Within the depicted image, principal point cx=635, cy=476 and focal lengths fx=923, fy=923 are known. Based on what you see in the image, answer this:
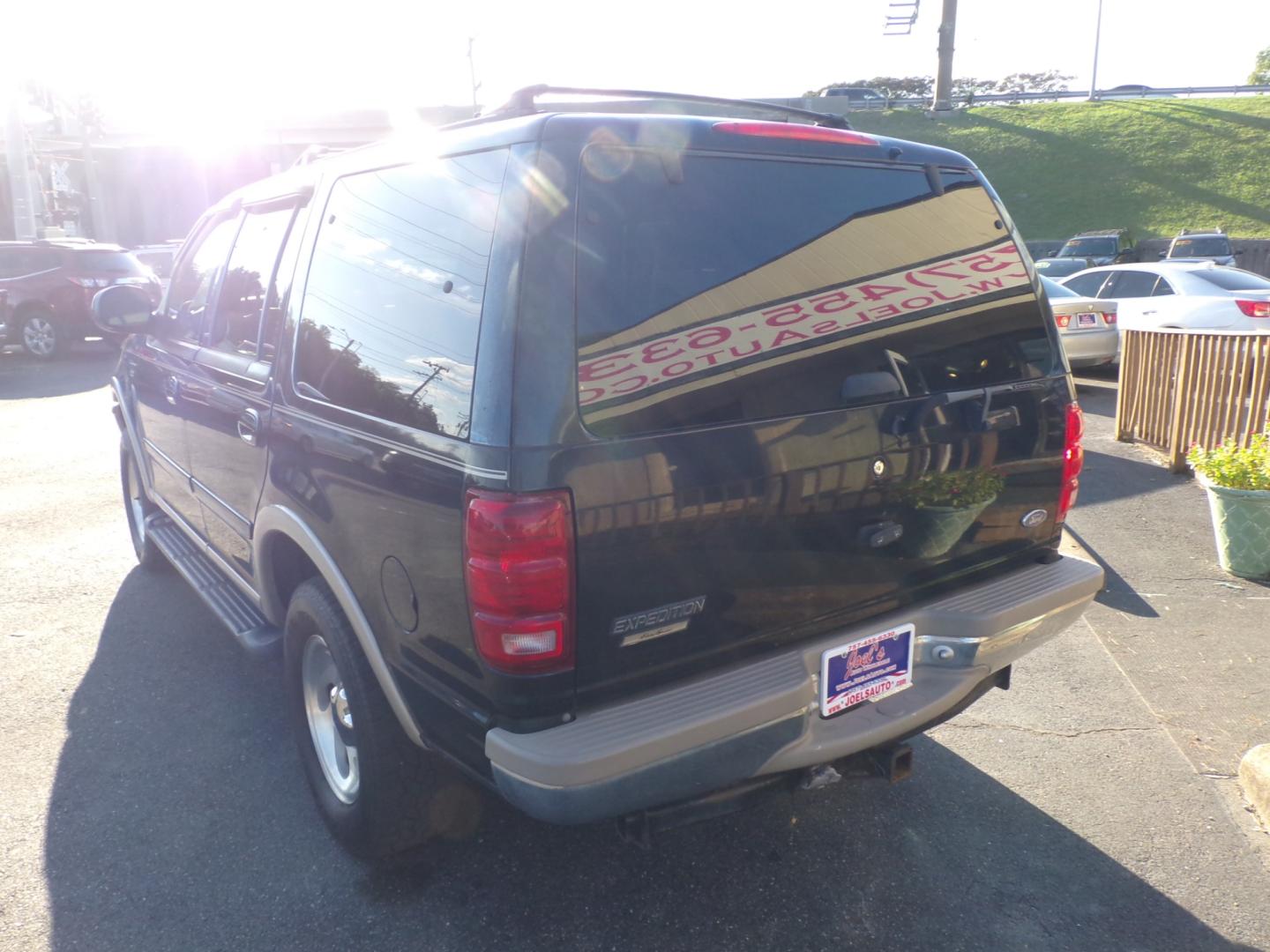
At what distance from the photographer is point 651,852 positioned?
2973 millimetres

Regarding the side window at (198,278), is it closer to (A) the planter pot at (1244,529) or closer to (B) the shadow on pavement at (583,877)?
(B) the shadow on pavement at (583,877)

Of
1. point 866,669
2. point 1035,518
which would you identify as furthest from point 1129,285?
point 866,669

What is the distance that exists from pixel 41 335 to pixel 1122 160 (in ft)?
134

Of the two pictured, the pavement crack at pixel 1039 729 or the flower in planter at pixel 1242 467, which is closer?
the pavement crack at pixel 1039 729

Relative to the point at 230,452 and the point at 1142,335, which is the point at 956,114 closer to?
the point at 1142,335

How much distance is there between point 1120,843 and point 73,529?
21.2ft

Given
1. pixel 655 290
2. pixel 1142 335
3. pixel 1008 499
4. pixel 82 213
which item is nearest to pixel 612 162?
pixel 655 290

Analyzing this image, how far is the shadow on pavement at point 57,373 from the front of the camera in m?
12.7

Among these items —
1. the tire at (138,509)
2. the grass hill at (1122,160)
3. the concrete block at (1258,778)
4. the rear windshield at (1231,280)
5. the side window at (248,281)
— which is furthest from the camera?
the grass hill at (1122,160)

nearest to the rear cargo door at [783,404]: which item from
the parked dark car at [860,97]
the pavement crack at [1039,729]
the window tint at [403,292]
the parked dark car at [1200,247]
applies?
the window tint at [403,292]

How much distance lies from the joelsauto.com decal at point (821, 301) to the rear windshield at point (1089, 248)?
25150 millimetres

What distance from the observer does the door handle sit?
10.0 feet

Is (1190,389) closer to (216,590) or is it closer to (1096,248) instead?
(216,590)

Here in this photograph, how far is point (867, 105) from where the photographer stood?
168 feet
